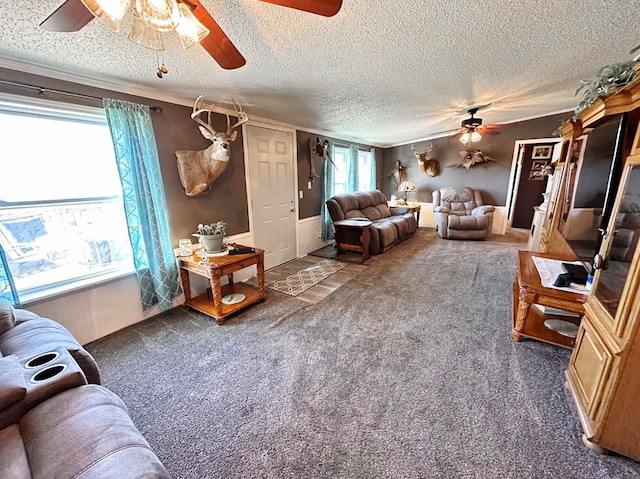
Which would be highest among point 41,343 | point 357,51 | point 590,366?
point 357,51

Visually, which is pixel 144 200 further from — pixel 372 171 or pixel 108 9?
pixel 372 171

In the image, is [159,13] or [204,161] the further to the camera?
[204,161]

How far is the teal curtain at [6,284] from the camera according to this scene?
179 cm

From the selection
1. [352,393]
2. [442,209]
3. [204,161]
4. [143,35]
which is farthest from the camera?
[442,209]

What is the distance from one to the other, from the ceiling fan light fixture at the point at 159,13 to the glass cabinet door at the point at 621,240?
6.91 ft

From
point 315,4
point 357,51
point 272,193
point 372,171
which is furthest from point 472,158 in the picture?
point 315,4

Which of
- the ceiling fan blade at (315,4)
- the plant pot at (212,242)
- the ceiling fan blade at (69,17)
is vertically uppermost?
the ceiling fan blade at (69,17)

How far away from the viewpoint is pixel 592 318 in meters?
1.47

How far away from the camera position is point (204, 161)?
9.17ft

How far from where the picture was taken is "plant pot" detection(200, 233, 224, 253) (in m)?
2.55

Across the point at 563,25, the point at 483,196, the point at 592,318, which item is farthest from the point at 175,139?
the point at 483,196

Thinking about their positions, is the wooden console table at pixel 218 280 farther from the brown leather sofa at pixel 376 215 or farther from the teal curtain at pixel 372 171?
the teal curtain at pixel 372 171

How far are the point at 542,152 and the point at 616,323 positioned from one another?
600 centimetres

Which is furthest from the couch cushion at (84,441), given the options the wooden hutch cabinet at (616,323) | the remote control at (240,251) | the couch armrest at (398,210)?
the couch armrest at (398,210)
